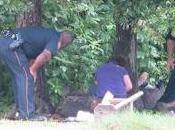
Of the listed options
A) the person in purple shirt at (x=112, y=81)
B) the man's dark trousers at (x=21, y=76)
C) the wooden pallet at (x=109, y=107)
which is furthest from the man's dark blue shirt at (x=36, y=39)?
the wooden pallet at (x=109, y=107)

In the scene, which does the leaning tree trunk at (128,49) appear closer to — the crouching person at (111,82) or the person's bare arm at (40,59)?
the crouching person at (111,82)

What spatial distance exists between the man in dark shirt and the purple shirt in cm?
78

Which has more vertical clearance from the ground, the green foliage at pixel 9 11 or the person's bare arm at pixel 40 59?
the green foliage at pixel 9 11

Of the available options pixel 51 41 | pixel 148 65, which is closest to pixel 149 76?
pixel 148 65

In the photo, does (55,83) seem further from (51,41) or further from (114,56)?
(51,41)

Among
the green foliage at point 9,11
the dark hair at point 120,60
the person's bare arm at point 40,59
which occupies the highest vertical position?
the green foliage at point 9,11

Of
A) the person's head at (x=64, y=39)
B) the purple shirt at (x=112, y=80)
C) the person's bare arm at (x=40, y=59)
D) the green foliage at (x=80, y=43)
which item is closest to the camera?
the person's bare arm at (x=40, y=59)

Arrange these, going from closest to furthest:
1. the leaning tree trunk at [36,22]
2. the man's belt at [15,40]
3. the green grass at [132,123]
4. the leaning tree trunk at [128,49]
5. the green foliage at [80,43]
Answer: the green grass at [132,123]
the man's belt at [15,40]
the leaning tree trunk at [36,22]
the leaning tree trunk at [128,49]
the green foliage at [80,43]

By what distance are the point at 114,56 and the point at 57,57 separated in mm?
1387

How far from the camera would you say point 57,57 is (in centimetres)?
1205

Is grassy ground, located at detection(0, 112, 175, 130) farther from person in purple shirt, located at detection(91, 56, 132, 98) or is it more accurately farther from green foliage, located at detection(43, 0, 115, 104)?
green foliage, located at detection(43, 0, 115, 104)

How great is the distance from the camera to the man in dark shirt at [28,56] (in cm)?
951

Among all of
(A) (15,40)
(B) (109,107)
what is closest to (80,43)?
(A) (15,40)

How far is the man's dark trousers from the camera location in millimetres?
9508
